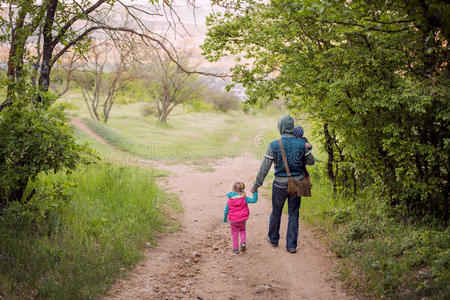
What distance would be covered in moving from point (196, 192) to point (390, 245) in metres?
7.04

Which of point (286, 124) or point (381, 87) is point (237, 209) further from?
point (381, 87)

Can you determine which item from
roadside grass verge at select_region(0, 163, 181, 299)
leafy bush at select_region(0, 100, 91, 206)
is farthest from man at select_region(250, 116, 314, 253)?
leafy bush at select_region(0, 100, 91, 206)

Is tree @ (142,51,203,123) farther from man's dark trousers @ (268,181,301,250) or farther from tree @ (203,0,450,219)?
man's dark trousers @ (268,181,301,250)

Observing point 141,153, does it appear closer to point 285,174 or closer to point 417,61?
point 285,174

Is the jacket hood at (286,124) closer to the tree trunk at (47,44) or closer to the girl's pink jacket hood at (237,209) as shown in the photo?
the girl's pink jacket hood at (237,209)

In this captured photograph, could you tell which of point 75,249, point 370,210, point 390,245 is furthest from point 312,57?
point 75,249

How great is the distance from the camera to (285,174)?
18.0 ft

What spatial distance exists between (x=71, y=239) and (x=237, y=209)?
2.66m

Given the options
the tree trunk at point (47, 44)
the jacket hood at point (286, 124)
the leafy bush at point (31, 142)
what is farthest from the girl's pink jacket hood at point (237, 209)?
the tree trunk at point (47, 44)

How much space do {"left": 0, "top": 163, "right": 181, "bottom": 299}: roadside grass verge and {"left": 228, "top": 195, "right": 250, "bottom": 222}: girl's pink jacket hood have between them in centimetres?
168

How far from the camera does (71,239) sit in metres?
5.15

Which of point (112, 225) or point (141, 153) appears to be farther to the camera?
point (141, 153)

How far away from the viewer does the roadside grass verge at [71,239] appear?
4043mm

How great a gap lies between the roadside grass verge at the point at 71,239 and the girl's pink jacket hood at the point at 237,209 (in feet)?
5.52
